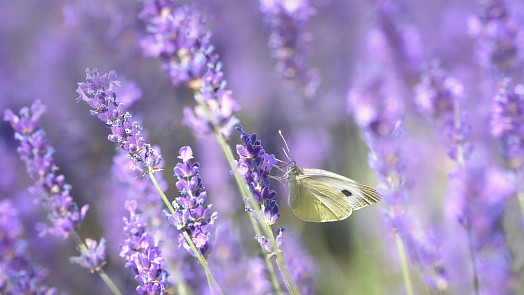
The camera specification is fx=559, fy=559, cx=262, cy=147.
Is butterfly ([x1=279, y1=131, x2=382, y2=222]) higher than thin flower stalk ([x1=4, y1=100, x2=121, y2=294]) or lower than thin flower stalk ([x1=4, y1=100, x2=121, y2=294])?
higher

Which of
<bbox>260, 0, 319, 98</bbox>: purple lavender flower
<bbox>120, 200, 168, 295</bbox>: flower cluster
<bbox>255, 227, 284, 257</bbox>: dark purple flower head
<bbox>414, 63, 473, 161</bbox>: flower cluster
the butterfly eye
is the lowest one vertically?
<bbox>120, 200, 168, 295</bbox>: flower cluster

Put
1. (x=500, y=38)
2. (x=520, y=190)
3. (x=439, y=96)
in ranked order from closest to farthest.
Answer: (x=520, y=190), (x=439, y=96), (x=500, y=38)

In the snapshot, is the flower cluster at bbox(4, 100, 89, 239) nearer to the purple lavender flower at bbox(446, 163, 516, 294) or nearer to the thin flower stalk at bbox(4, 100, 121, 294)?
the thin flower stalk at bbox(4, 100, 121, 294)

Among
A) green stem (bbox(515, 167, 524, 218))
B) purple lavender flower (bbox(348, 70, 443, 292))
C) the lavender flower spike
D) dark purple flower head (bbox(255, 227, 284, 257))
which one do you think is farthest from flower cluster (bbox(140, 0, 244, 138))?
green stem (bbox(515, 167, 524, 218))

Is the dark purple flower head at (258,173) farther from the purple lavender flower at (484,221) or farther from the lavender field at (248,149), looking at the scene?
the purple lavender flower at (484,221)

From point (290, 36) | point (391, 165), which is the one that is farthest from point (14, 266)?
point (290, 36)

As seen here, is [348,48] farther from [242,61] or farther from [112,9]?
[112,9]

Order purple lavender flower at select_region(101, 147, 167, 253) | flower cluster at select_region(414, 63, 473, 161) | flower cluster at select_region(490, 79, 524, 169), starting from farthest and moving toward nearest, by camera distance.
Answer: flower cluster at select_region(414, 63, 473, 161) < flower cluster at select_region(490, 79, 524, 169) < purple lavender flower at select_region(101, 147, 167, 253)

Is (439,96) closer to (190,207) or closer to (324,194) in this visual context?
(324,194)
